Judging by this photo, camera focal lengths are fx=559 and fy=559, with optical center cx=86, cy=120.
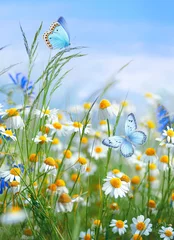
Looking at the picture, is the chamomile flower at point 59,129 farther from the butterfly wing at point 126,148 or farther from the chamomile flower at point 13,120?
the butterfly wing at point 126,148

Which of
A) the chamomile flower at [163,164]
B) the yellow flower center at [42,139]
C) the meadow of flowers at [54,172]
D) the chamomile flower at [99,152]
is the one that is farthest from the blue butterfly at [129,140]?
the chamomile flower at [99,152]

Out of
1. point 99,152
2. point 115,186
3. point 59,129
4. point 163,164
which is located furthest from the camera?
point 99,152

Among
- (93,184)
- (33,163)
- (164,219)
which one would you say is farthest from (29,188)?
(93,184)

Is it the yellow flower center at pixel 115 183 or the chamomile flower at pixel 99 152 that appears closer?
the yellow flower center at pixel 115 183

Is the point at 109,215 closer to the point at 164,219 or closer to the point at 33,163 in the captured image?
the point at 164,219

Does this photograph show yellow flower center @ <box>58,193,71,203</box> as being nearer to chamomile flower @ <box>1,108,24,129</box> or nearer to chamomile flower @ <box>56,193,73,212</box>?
chamomile flower @ <box>56,193,73,212</box>

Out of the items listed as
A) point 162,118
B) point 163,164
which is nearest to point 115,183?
point 163,164

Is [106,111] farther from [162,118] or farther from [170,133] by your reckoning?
[162,118]

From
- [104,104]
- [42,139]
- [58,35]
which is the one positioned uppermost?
[58,35]
